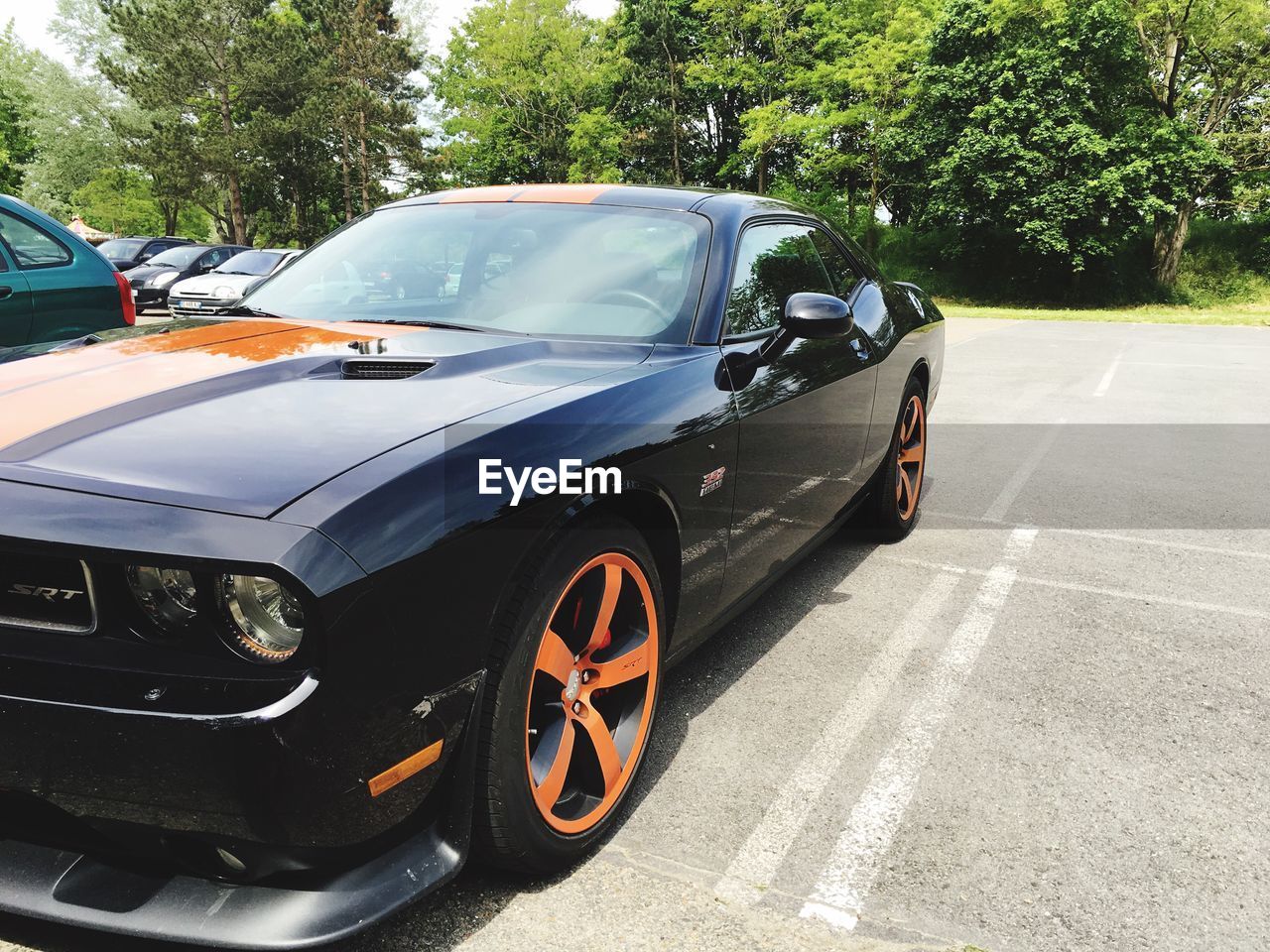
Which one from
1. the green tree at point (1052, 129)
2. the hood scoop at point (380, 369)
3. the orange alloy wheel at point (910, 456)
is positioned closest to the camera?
the hood scoop at point (380, 369)

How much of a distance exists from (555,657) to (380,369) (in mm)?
807

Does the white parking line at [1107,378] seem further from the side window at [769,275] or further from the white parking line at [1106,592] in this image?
the side window at [769,275]

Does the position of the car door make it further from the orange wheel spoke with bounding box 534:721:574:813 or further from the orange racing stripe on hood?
the orange racing stripe on hood

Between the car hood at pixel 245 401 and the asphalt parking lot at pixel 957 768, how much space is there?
924 millimetres

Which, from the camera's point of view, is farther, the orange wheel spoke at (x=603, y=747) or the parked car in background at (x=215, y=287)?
the parked car in background at (x=215, y=287)

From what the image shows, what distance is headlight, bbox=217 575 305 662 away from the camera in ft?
5.04

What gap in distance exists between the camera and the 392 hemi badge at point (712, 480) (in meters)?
2.52

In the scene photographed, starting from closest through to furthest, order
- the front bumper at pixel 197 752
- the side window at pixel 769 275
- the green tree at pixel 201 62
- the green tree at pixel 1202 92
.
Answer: the front bumper at pixel 197 752
the side window at pixel 769 275
the green tree at pixel 1202 92
the green tree at pixel 201 62

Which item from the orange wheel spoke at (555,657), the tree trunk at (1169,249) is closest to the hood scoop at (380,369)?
the orange wheel spoke at (555,657)

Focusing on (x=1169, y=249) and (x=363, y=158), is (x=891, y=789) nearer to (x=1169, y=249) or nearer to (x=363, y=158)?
(x=1169, y=249)

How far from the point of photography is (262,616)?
1567 millimetres

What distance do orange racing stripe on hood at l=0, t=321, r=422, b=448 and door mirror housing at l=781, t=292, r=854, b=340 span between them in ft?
3.62

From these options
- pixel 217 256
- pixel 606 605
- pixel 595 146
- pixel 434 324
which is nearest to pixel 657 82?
pixel 595 146

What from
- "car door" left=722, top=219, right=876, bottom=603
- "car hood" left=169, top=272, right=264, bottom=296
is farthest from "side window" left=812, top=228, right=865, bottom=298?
"car hood" left=169, top=272, right=264, bottom=296
